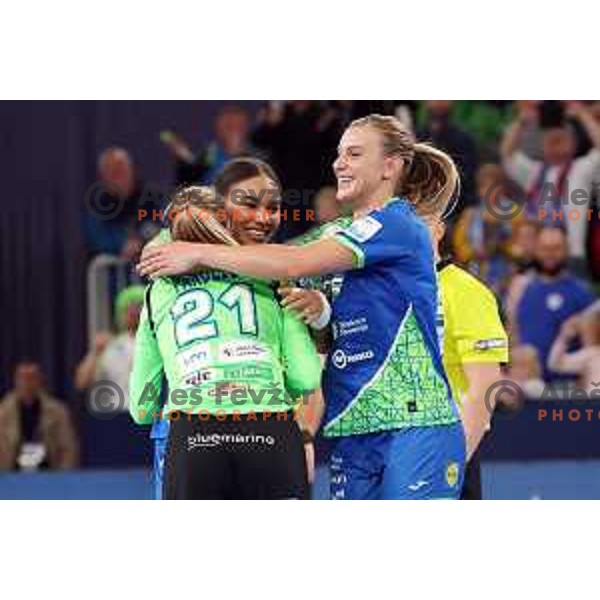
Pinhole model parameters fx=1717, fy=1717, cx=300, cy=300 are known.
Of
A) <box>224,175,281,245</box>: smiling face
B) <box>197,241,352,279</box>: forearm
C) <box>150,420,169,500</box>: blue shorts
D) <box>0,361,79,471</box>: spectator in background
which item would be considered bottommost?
<box>0,361,79,471</box>: spectator in background

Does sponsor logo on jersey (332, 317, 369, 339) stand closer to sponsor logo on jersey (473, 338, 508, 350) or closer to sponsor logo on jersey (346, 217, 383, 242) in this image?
sponsor logo on jersey (346, 217, 383, 242)

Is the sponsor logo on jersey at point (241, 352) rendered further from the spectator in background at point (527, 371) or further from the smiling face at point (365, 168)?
the spectator in background at point (527, 371)

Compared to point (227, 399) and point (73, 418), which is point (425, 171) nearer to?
point (227, 399)

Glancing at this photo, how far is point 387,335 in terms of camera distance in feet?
23.7

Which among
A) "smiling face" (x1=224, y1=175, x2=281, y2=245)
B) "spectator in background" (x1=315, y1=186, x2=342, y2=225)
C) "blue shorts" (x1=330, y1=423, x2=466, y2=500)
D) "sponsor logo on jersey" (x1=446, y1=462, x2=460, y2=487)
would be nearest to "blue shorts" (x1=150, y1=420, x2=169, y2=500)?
"blue shorts" (x1=330, y1=423, x2=466, y2=500)

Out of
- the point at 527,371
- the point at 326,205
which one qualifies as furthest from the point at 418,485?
the point at 527,371

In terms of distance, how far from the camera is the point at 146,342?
7293 mm

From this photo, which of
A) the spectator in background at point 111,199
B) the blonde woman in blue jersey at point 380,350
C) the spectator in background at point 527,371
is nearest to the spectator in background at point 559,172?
the spectator in background at point 527,371

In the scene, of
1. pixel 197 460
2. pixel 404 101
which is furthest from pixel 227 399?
pixel 404 101

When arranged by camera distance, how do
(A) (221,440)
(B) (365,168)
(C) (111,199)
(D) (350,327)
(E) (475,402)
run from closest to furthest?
(A) (221,440)
(D) (350,327)
(B) (365,168)
(E) (475,402)
(C) (111,199)

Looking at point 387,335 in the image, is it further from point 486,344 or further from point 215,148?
point 215,148

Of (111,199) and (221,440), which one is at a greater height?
(111,199)

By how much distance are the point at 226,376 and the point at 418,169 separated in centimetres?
140

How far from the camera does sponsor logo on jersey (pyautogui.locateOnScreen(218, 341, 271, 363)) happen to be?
278 inches
